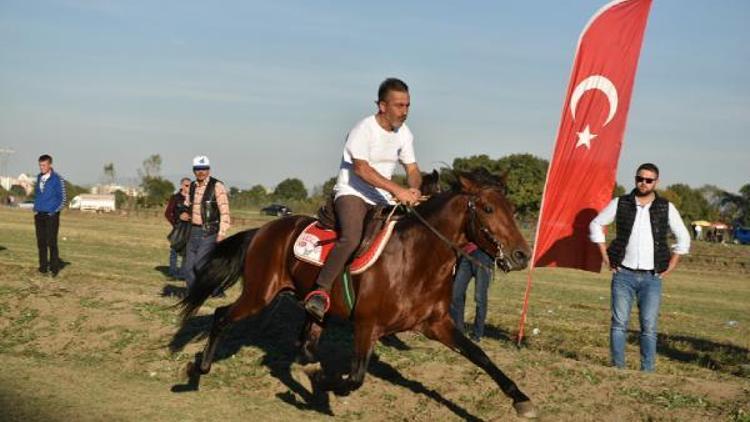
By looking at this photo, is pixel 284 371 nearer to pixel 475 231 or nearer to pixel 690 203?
pixel 475 231

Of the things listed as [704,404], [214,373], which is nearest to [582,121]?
[704,404]

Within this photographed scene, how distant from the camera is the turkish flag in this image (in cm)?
1138

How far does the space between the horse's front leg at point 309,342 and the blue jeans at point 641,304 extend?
3.68 meters

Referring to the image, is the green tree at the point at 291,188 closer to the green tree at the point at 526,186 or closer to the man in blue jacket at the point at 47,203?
the green tree at the point at 526,186

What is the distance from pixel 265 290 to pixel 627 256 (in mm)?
4394

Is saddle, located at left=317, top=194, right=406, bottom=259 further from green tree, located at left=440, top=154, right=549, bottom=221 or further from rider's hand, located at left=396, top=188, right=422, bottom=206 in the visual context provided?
green tree, located at left=440, top=154, right=549, bottom=221

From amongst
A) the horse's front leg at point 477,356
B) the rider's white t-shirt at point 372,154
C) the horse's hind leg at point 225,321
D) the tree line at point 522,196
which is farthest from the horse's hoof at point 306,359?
the tree line at point 522,196

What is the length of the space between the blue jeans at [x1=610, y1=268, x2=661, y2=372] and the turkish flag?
156 centimetres

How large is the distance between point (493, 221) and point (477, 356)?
1318mm

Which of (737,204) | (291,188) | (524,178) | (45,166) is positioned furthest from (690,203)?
(45,166)

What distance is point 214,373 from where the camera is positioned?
9.72 m

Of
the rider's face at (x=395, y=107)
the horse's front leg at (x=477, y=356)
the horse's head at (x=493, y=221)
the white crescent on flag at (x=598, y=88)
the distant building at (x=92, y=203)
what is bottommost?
the distant building at (x=92, y=203)

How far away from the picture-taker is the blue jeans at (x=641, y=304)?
31.6ft

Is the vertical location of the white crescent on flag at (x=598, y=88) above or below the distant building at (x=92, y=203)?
above
